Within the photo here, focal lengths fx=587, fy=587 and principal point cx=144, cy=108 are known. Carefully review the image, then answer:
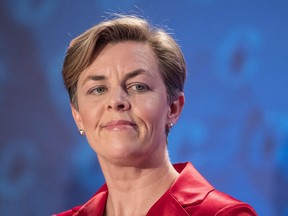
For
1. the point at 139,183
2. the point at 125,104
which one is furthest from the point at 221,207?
the point at 125,104

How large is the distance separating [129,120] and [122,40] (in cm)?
26

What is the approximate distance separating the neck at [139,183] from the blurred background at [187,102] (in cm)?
38

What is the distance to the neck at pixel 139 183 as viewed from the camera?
1.62 metres

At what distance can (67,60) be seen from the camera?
5.52ft

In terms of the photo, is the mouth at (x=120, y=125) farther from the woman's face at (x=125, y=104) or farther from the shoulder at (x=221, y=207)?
the shoulder at (x=221, y=207)

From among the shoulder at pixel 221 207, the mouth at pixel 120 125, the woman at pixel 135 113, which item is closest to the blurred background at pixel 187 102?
the woman at pixel 135 113

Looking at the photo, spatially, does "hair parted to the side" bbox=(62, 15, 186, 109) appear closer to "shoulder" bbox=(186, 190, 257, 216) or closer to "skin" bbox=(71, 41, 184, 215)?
"skin" bbox=(71, 41, 184, 215)

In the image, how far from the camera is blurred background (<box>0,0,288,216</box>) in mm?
1932

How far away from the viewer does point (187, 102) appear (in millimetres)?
2047

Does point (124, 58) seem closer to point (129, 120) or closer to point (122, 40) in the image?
point (122, 40)

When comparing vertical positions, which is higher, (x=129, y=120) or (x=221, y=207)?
(x=129, y=120)

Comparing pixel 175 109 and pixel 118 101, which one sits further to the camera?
pixel 175 109

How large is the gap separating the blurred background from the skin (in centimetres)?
35

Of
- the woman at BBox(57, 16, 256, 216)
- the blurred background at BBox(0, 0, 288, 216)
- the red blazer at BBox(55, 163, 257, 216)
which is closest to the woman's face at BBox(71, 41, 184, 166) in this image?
the woman at BBox(57, 16, 256, 216)
